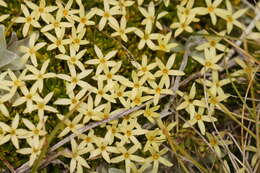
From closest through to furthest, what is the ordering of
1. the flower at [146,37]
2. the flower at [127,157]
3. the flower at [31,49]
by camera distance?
the flower at [127,157], the flower at [31,49], the flower at [146,37]

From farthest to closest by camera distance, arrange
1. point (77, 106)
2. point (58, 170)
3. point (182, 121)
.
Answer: point (182, 121) < point (58, 170) < point (77, 106)

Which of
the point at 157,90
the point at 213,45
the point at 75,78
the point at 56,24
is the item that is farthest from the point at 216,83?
the point at 56,24

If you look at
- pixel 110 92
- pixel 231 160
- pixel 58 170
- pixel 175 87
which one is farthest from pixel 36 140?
pixel 231 160

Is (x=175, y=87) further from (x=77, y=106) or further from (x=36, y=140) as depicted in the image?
(x=36, y=140)

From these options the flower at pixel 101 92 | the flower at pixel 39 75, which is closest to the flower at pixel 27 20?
the flower at pixel 39 75

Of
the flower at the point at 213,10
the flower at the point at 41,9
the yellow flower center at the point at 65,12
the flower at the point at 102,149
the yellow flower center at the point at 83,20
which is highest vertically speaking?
the flower at the point at 41,9

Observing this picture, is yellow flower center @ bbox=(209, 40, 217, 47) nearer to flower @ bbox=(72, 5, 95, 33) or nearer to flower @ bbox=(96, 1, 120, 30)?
flower @ bbox=(96, 1, 120, 30)

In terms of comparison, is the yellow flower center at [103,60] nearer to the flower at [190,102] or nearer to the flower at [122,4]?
the flower at [122,4]
